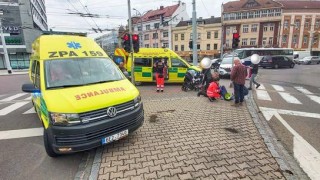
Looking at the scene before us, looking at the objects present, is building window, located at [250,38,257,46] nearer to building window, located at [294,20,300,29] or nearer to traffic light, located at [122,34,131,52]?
building window, located at [294,20,300,29]

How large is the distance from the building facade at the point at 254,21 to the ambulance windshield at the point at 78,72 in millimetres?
52704

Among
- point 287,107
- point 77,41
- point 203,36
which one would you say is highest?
point 203,36

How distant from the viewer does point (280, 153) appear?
4234 millimetres

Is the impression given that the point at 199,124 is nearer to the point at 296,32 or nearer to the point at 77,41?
the point at 77,41

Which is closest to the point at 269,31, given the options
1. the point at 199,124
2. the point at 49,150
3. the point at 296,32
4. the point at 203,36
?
the point at 296,32

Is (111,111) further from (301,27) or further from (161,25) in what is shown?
Answer: (301,27)

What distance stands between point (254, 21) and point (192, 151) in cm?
5544

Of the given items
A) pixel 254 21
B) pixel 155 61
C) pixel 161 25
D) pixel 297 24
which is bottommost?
pixel 155 61

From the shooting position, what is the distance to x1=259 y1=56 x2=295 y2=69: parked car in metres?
28.3

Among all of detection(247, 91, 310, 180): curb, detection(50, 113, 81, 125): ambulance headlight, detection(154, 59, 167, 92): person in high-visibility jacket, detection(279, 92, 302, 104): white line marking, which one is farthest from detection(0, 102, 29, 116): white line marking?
detection(279, 92, 302, 104): white line marking

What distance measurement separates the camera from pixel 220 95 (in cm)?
879

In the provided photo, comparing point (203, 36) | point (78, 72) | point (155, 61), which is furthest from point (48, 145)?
point (203, 36)

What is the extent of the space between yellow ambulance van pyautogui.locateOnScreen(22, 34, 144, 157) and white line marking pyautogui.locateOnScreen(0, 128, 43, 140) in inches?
58.1

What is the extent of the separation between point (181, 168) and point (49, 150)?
260 centimetres
